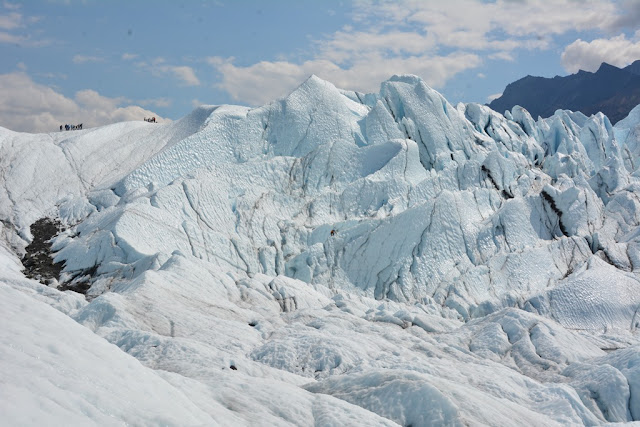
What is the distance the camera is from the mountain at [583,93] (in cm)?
14250

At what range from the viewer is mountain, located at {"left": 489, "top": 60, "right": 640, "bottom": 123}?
5610 inches

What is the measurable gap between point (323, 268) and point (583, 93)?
5353 inches

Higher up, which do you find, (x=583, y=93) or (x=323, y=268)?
(x=323, y=268)

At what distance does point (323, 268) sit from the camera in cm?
4359

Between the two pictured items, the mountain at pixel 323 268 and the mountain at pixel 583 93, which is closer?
the mountain at pixel 323 268

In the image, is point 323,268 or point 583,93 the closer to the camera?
point 323,268

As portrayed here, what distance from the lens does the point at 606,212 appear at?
167ft

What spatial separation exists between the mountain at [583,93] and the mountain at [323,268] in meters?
83.5

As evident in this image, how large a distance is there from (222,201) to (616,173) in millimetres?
37173

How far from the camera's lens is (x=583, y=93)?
505 ft

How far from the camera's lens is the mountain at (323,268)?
1335 cm

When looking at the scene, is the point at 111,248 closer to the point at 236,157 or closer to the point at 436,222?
the point at 236,157

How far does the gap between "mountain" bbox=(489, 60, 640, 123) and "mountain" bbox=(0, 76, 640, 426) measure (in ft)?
274

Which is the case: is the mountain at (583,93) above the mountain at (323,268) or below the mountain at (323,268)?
below
